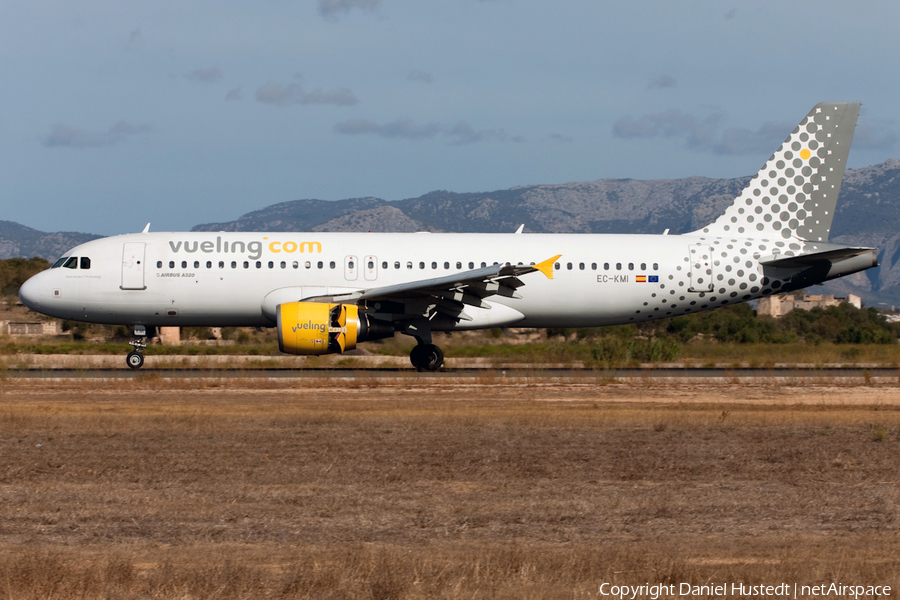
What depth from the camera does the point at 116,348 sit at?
30.2 m

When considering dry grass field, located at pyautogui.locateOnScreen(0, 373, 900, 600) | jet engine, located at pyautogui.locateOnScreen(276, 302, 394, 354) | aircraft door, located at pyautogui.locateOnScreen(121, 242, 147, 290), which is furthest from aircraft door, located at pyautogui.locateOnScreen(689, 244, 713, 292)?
aircraft door, located at pyautogui.locateOnScreen(121, 242, 147, 290)

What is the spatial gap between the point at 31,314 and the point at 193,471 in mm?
35570

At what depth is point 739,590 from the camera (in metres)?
5.77

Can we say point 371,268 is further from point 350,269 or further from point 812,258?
point 812,258

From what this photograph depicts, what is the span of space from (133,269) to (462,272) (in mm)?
7649

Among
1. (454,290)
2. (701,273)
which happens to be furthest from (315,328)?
(701,273)

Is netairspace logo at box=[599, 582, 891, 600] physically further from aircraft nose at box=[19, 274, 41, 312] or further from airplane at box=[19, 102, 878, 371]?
aircraft nose at box=[19, 274, 41, 312]

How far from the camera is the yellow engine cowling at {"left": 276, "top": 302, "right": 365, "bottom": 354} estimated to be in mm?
20156

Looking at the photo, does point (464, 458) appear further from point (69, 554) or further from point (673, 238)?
point (673, 238)

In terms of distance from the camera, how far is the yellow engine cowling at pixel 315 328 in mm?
20156

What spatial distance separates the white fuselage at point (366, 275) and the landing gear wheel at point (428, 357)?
3.44ft

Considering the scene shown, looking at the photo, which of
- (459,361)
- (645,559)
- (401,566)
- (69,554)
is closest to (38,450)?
(69,554)

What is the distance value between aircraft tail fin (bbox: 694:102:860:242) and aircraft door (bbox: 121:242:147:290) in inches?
545

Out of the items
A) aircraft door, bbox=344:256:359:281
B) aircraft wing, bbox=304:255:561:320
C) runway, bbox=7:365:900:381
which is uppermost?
aircraft door, bbox=344:256:359:281
